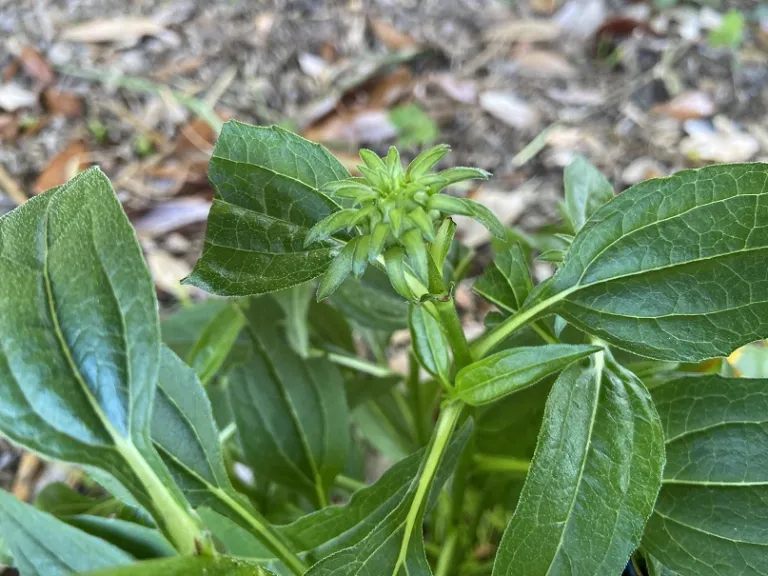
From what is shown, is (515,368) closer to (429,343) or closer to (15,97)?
(429,343)

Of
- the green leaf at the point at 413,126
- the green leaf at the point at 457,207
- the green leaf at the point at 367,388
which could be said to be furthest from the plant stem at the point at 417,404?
the green leaf at the point at 413,126

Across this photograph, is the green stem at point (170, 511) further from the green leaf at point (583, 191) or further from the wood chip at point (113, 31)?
the wood chip at point (113, 31)

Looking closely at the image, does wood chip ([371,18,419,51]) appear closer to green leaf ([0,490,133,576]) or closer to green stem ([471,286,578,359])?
green stem ([471,286,578,359])

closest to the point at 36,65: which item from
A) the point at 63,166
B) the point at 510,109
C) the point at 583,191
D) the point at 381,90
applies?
the point at 63,166

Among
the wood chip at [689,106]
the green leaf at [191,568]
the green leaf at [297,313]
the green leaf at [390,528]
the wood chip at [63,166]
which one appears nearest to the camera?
the green leaf at [191,568]

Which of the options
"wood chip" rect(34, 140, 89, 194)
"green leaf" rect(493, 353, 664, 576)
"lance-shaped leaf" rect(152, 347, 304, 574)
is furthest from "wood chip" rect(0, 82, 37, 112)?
"green leaf" rect(493, 353, 664, 576)

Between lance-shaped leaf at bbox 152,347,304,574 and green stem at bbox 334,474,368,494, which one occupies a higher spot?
lance-shaped leaf at bbox 152,347,304,574

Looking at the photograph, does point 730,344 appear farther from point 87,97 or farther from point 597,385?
point 87,97
